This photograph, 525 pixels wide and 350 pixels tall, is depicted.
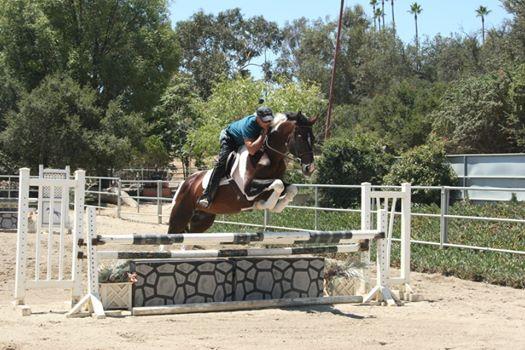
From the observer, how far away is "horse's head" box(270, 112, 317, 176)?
7.34m

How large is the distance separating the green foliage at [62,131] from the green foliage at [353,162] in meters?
12.5

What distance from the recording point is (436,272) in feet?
35.8

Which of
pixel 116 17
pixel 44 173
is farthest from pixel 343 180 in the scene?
pixel 116 17

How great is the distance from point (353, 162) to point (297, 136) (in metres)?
13.1

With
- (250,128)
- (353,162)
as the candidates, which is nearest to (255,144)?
(250,128)

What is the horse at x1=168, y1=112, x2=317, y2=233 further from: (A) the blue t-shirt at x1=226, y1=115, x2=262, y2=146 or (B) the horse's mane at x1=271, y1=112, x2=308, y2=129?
(A) the blue t-shirt at x1=226, y1=115, x2=262, y2=146

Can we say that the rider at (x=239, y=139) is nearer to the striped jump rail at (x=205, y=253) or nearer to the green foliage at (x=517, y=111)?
the striped jump rail at (x=205, y=253)

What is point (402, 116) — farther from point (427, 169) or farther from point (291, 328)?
point (291, 328)

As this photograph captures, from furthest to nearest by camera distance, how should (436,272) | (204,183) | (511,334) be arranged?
(436,272)
(204,183)
(511,334)

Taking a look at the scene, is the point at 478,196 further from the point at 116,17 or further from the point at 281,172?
the point at 116,17

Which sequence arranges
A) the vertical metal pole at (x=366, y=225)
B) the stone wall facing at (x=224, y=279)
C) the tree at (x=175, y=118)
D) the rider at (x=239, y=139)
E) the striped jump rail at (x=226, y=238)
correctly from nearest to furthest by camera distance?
the striped jump rail at (x=226, y=238), the stone wall facing at (x=224, y=279), the rider at (x=239, y=139), the vertical metal pole at (x=366, y=225), the tree at (x=175, y=118)

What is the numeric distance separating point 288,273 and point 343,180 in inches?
492

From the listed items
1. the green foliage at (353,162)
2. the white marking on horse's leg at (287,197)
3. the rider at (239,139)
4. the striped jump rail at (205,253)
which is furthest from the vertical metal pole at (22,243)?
the green foliage at (353,162)

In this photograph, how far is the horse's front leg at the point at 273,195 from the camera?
7.29 meters
